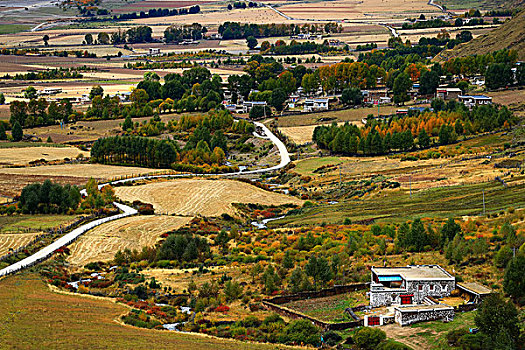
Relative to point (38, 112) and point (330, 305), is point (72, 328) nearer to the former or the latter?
point (330, 305)

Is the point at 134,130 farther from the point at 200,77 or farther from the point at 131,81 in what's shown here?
the point at 131,81

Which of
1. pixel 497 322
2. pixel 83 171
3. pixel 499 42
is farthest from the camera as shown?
pixel 499 42

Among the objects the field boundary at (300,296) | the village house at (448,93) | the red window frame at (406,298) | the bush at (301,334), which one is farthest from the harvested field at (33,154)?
the red window frame at (406,298)

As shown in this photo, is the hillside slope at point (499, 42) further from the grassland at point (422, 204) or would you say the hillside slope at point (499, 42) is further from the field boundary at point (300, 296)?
the field boundary at point (300, 296)

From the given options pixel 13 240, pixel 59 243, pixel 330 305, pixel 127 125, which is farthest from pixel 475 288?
pixel 127 125

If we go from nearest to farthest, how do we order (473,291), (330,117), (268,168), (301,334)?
(301,334) → (473,291) → (268,168) → (330,117)

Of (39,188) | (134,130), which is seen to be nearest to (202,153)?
(134,130)
